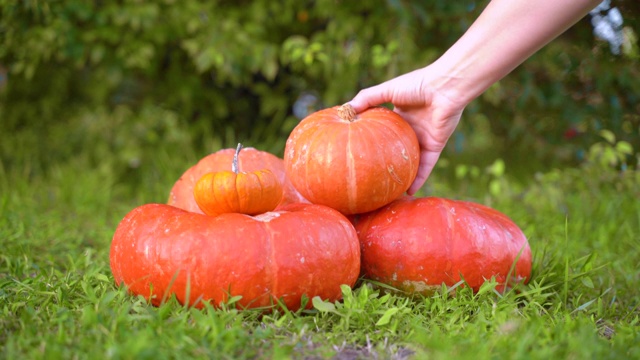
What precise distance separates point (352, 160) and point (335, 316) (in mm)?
514

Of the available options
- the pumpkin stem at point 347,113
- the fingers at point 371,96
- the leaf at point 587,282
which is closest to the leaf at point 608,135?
the leaf at point 587,282

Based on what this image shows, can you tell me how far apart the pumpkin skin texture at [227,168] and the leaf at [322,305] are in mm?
592

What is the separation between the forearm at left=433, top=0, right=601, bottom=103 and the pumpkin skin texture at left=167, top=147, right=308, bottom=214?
28.3 inches

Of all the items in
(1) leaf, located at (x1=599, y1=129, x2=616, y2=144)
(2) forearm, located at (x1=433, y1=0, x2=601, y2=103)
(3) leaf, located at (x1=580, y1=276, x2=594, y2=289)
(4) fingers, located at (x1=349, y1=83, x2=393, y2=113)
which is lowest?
(3) leaf, located at (x1=580, y1=276, x2=594, y2=289)

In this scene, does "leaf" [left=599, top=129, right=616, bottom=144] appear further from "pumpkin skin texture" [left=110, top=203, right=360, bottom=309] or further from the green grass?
"pumpkin skin texture" [left=110, top=203, right=360, bottom=309]

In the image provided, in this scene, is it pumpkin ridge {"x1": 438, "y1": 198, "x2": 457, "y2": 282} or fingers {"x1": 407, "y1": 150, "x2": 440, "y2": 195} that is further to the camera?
fingers {"x1": 407, "y1": 150, "x2": 440, "y2": 195}

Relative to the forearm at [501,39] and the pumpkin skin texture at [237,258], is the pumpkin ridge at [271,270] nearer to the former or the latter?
the pumpkin skin texture at [237,258]

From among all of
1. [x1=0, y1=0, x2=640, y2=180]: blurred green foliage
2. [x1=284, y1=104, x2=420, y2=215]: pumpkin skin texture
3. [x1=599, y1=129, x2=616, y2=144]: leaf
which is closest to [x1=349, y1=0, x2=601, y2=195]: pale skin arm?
[x1=284, y1=104, x2=420, y2=215]: pumpkin skin texture

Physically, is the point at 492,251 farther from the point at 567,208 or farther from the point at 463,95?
the point at 567,208

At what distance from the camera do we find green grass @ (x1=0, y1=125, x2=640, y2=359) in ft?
4.63

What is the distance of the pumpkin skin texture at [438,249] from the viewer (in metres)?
1.87

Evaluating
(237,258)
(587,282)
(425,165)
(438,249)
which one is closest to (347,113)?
(425,165)

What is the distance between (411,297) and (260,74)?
310cm

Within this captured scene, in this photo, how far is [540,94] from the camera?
3.72 metres
